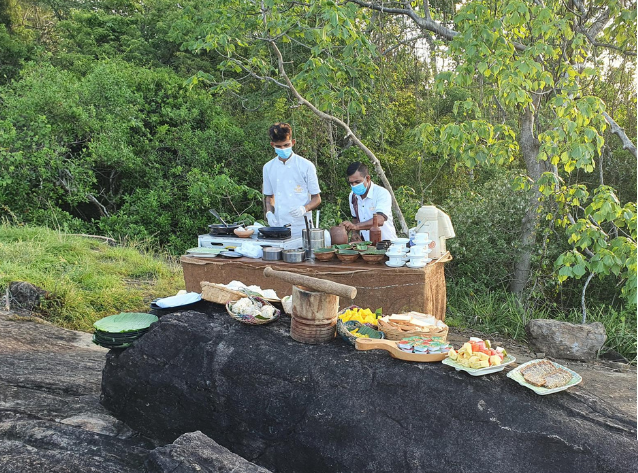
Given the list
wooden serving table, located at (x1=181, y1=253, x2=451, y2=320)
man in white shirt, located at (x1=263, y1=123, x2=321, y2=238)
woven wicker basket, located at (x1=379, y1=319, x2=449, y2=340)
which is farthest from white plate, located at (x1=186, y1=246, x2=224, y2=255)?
woven wicker basket, located at (x1=379, y1=319, x2=449, y2=340)

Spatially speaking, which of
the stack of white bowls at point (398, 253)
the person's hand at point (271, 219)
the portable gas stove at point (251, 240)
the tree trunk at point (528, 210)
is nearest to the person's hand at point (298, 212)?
the person's hand at point (271, 219)

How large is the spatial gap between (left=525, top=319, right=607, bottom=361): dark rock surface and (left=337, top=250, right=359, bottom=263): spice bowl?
115 inches

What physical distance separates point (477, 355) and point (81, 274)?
5.87 m

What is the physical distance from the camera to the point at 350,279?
4730 millimetres

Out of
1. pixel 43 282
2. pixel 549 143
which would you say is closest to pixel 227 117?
pixel 43 282

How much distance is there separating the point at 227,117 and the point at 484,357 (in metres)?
10.6

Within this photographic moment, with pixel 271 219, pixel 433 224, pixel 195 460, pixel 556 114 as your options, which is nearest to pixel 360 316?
pixel 195 460

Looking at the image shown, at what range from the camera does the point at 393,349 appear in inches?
112

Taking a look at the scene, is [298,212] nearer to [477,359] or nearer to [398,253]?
[398,253]

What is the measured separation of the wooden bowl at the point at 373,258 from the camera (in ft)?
15.3

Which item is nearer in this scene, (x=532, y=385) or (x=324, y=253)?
(x=532, y=385)

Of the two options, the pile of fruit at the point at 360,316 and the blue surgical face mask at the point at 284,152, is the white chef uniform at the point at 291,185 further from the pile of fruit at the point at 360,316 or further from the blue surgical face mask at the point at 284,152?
the pile of fruit at the point at 360,316

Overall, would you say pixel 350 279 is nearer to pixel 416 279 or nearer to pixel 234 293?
pixel 416 279

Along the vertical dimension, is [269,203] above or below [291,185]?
below
